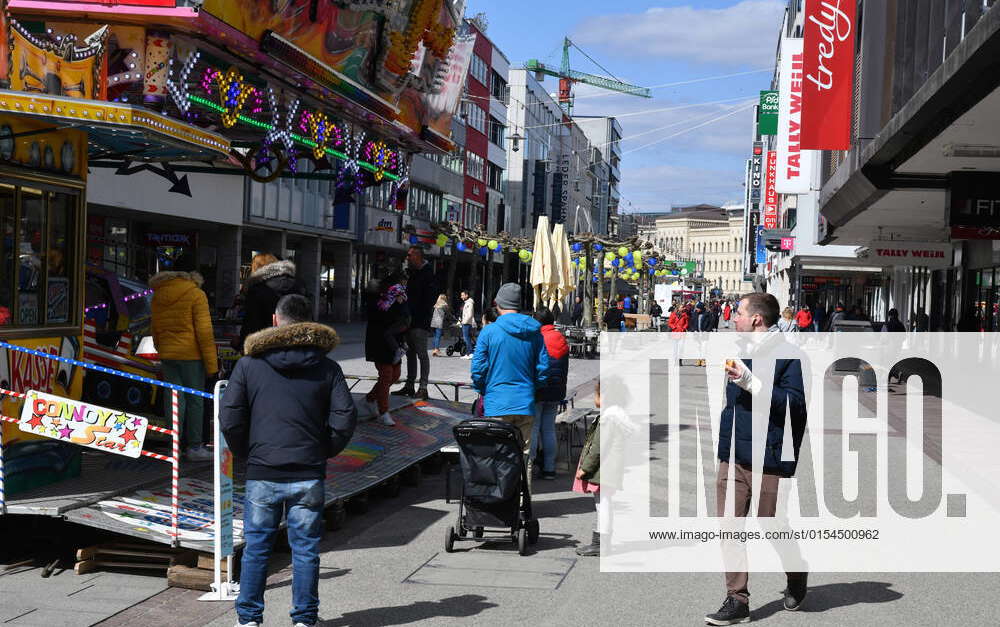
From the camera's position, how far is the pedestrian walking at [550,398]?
11.4 meters

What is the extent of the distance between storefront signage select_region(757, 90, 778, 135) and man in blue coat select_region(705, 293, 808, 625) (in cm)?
3316

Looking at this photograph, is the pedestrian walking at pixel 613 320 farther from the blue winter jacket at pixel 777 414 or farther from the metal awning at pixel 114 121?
the blue winter jacket at pixel 777 414

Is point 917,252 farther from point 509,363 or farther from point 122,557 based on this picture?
point 122,557

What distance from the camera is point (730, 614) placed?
6473mm

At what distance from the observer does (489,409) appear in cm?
895

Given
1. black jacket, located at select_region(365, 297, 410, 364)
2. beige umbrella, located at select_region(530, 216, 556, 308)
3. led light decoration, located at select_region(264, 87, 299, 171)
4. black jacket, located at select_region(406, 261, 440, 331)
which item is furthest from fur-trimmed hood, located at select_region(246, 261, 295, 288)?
beige umbrella, located at select_region(530, 216, 556, 308)

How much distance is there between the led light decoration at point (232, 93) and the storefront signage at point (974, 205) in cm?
929

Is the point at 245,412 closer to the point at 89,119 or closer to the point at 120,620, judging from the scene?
the point at 120,620

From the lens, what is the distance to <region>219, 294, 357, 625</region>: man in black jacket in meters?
5.82

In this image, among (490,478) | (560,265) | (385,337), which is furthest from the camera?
(560,265)

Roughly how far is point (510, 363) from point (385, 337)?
346 centimetres

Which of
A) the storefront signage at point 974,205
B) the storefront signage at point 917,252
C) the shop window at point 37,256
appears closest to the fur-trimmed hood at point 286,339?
the shop window at point 37,256

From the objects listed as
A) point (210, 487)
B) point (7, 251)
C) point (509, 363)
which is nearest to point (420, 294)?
point (509, 363)

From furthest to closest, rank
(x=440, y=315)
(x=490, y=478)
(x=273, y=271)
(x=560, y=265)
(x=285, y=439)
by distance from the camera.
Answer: (x=440, y=315) → (x=560, y=265) → (x=273, y=271) → (x=490, y=478) → (x=285, y=439)
